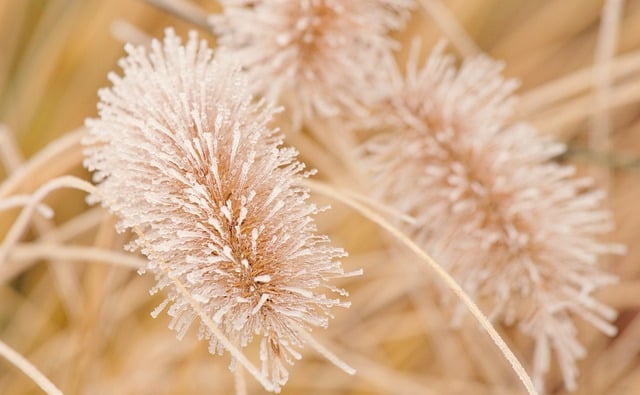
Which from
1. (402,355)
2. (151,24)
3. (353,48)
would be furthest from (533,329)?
(151,24)

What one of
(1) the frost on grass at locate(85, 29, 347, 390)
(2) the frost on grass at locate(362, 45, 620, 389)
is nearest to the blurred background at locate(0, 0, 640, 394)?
(2) the frost on grass at locate(362, 45, 620, 389)

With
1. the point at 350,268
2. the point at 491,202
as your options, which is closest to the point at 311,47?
the point at 491,202

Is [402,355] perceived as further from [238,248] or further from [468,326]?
[238,248]

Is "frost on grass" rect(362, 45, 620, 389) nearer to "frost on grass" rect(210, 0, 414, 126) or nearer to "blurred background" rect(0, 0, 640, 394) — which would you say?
"frost on grass" rect(210, 0, 414, 126)

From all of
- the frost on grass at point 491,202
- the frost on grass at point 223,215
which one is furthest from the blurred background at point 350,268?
the frost on grass at point 223,215

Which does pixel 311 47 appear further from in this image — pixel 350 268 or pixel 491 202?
pixel 350 268

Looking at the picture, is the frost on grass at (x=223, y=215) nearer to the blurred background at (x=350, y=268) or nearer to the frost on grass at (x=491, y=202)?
the frost on grass at (x=491, y=202)
